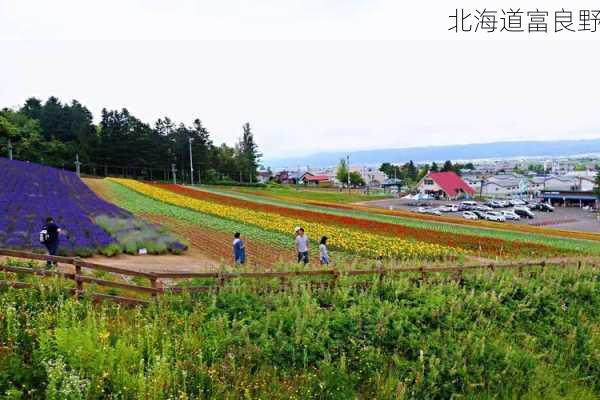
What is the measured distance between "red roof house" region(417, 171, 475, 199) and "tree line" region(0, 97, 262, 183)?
1938 inches

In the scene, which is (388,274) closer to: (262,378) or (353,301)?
(353,301)

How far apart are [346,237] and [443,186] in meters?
85.5

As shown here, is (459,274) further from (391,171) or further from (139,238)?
(391,171)

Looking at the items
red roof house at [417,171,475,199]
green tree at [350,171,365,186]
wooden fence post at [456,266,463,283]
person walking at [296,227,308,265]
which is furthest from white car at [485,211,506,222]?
green tree at [350,171,365,186]

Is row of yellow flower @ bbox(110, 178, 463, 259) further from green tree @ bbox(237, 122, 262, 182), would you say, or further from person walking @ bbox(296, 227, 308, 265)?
green tree @ bbox(237, 122, 262, 182)

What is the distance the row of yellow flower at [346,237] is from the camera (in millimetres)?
22688

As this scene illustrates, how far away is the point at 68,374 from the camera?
6.17 m

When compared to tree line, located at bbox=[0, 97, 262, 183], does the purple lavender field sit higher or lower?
lower

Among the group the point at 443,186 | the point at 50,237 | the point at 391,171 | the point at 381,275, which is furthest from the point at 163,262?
the point at 391,171

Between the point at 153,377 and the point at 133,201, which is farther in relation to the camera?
the point at 133,201

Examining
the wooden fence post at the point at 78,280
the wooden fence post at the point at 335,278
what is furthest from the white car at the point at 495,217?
the wooden fence post at the point at 78,280

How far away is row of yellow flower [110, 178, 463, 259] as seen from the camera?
2269 centimetres

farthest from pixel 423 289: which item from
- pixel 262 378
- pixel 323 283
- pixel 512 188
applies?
pixel 512 188

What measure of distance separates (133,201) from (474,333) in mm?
37645
